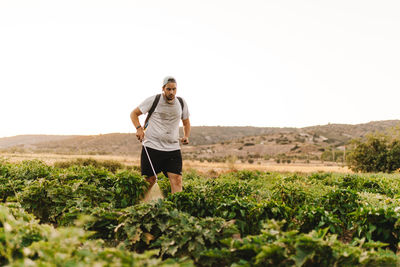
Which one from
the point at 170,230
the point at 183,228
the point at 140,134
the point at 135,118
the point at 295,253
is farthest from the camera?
the point at 135,118

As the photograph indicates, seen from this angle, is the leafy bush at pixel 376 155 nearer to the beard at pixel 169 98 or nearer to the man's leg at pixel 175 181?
the man's leg at pixel 175 181

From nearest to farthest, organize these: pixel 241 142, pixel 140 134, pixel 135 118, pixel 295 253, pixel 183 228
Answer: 1. pixel 295 253
2. pixel 183 228
3. pixel 140 134
4. pixel 135 118
5. pixel 241 142

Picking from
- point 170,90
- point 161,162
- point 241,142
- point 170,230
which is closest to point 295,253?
point 170,230

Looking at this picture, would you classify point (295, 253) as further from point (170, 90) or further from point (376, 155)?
point (376, 155)

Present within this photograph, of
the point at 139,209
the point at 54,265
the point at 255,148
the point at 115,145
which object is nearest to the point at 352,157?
the point at 139,209

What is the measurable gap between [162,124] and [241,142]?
207 ft

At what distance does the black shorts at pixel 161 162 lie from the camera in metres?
5.86

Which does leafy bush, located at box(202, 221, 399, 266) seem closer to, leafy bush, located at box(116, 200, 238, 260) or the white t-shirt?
leafy bush, located at box(116, 200, 238, 260)

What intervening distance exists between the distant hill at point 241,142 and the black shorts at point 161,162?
49705mm

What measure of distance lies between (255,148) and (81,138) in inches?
1739

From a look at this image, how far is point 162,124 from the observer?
19.3ft

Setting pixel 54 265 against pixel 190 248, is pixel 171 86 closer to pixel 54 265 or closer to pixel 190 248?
pixel 190 248

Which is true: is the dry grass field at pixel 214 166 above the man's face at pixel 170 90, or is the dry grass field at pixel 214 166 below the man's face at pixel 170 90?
below

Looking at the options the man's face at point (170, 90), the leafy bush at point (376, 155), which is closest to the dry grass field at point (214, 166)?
the leafy bush at point (376, 155)
